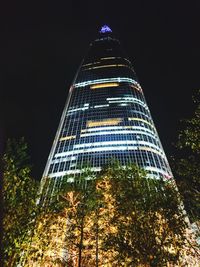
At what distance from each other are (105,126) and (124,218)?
73.4m

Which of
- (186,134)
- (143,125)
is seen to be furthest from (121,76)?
(186,134)

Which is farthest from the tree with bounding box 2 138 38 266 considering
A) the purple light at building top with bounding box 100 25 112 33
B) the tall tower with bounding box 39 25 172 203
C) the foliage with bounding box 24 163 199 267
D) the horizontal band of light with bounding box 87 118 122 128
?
the purple light at building top with bounding box 100 25 112 33

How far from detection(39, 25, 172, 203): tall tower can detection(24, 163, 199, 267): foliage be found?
138ft

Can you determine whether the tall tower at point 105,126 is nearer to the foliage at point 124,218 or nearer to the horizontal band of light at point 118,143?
the horizontal band of light at point 118,143

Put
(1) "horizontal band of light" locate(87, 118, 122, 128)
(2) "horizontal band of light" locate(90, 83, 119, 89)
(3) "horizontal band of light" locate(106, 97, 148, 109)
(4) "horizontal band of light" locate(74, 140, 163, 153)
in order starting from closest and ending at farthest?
(4) "horizontal band of light" locate(74, 140, 163, 153)
(1) "horizontal band of light" locate(87, 118, 122, 128)
(3) "horizontal band of light" locate(106, 97, 148, 109)
(2) "horizontal band of light" locate(90, 83, 119, 89)

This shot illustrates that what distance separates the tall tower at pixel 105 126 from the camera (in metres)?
86.1

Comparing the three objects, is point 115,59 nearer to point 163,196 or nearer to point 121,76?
point 121,76

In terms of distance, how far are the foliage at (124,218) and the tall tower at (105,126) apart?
138 ft

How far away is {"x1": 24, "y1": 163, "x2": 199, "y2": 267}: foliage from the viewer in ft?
72.7

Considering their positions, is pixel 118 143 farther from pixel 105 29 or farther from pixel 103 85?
pixel 105 29

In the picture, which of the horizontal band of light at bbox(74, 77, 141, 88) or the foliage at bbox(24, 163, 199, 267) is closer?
the foliage at bbox(24, 163, 199, 267)

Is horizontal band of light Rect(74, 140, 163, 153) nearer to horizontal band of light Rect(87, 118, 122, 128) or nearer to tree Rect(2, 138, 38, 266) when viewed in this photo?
horizontal band of light Rect(87, 118, 122, 128)

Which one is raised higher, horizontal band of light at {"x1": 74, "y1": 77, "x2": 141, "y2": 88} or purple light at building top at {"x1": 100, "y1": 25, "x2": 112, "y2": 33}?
purple light at building top at {"x1": 100, "y1": 25, "x2": 112, "y2": 33}

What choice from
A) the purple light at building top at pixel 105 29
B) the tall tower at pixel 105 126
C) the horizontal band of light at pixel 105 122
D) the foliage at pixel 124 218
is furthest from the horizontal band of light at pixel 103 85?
the foliage at pixel 124 218
